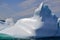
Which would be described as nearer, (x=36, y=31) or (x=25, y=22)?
(x=36, y=31)

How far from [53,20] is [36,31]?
1816 mm

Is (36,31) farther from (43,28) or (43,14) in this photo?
(43,14)

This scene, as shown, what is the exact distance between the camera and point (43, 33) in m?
12.5

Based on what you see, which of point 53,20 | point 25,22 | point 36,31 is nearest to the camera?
point 36,31

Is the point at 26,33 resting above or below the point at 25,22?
below

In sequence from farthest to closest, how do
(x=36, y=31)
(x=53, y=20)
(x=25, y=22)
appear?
(x=25, y=22), (x=53, y=20), (x=36, y=31)

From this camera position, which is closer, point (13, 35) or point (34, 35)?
point (34, 35)

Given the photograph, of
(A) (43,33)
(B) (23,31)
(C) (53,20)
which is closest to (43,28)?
(A) (43,33)

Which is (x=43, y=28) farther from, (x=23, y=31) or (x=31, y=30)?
(x=23, y=31)

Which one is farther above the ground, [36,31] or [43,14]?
[43,14]

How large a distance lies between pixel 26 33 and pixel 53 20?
2.39m

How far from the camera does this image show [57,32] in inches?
528

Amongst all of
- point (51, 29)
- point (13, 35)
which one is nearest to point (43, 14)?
point (51, 29)

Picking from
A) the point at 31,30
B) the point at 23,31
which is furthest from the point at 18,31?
the point at 31,30
